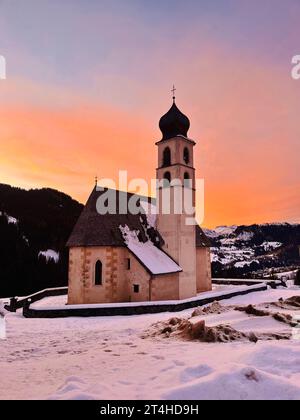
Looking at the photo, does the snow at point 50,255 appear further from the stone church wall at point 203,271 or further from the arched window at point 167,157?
the arched window at point 167,157

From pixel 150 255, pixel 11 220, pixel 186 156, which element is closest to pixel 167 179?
pixel 186 156

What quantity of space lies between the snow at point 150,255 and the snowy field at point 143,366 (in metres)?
11.3

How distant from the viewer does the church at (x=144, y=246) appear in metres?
Answer: 23.8

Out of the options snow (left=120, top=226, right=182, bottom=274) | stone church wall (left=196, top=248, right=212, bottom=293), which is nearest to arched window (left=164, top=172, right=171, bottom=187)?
snow (left=120, top=226, right=182, bottom=274)

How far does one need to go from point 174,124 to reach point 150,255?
11.5 m

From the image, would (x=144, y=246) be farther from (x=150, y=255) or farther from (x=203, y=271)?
(x=203, y=271)

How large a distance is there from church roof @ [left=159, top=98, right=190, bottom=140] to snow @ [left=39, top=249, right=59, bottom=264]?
44272 millimetres

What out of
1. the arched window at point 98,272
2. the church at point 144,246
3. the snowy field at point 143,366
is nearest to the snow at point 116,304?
the church at point 144,246

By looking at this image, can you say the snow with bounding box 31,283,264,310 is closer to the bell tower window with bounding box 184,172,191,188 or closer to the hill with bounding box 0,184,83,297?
the bell tower window with bounding box 184,172,191,188

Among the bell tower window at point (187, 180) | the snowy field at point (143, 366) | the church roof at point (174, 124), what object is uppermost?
the church roof at point (174, 124)

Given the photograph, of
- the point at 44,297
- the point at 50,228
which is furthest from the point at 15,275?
the point at 44,297

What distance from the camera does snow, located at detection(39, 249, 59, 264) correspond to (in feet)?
213

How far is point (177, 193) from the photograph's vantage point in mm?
27594
